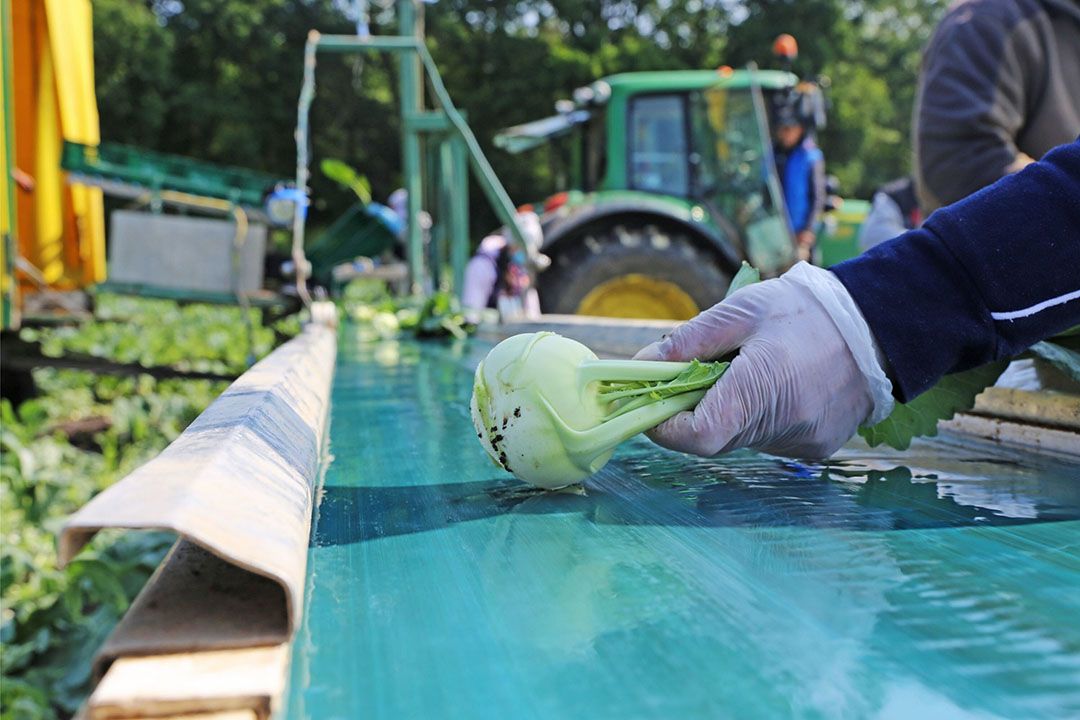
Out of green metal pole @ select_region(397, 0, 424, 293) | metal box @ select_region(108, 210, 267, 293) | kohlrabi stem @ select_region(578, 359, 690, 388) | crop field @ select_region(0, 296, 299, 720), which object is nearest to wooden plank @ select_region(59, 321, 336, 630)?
crop field @ select_region(0, 296, 299, 720)

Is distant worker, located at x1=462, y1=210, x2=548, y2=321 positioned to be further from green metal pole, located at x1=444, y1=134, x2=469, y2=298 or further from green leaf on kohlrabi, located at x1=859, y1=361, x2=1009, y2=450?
green leaf on kohlrabi, located at x1=859, y1=361, x2=1009, y2=450

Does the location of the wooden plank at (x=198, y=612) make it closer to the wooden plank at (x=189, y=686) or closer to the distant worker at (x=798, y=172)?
the wooden plank at (x=189, y=686)

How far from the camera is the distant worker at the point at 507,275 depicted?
19.8 feet

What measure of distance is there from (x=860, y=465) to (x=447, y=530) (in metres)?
0.77

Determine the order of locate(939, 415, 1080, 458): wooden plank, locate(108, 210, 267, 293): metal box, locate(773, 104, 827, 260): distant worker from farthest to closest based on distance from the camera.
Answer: locate(773, 104, 827, 260): distant worker → locate(108, 210, 267, 293): metal box → locate(939, 415, 1080, 458): wooden plank

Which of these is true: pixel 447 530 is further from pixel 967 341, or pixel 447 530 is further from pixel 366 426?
pixel 366 426

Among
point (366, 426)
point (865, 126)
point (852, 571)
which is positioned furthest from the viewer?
point (865, 126)

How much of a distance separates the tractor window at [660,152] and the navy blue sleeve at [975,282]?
690 cm

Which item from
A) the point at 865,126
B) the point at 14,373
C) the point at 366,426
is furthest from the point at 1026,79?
the point at 865,126

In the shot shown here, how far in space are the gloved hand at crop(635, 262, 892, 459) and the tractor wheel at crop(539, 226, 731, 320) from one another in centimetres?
576

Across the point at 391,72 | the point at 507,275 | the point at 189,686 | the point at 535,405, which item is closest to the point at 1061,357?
the point at 535,405

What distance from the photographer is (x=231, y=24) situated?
1298 inches

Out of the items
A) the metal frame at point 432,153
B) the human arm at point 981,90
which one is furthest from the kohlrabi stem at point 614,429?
the metal frame at point 432,153

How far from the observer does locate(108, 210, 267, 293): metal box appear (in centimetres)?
641
